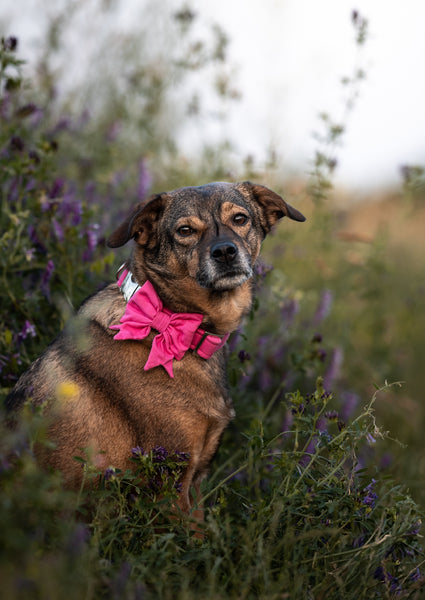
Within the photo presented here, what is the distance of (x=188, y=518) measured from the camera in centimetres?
229

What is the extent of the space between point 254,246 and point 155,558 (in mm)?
2048

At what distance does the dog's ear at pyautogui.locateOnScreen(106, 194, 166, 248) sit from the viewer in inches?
116

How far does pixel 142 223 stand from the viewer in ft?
10.7

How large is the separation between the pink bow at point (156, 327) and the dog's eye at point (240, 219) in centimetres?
76

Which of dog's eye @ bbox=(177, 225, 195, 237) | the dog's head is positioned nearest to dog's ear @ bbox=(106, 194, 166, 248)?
the dog's head

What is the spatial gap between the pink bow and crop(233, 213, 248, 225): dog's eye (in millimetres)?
760

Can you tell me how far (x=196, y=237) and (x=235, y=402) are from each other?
1348 millimetres

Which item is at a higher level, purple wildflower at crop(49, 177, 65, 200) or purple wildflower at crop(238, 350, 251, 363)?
purple wildflower at crop(49, 177, 65, 200)

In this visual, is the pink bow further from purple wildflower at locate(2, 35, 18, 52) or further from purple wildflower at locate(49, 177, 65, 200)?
purple wildflower at locate(2, 35, 18, 52)

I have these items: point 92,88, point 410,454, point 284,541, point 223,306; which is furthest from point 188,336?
point 92,88

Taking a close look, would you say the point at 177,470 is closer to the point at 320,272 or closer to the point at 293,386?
→ the point at 293,386

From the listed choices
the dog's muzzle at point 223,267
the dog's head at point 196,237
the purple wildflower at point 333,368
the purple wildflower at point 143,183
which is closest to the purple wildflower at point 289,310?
the purple wildflower at point 333,368

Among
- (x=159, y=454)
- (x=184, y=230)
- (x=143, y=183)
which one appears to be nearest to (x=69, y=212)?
(x=184, y=230)

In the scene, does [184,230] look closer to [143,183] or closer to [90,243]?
[90,243]
